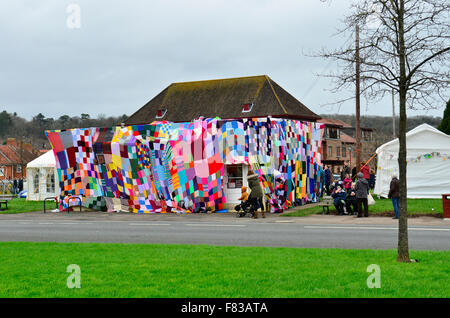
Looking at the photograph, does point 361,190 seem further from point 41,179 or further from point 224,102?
point 224,102

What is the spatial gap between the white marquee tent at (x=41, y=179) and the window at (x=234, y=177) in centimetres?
1485

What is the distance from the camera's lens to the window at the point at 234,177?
83.5 ft

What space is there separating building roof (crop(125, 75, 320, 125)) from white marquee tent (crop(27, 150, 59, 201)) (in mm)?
30462

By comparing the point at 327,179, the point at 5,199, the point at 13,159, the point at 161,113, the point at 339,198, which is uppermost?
the point at 161,113

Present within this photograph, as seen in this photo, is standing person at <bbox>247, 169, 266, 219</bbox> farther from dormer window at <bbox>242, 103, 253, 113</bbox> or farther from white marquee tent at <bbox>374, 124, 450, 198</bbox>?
dormer window at <bbox>242, 103, 253, 113</bbox>

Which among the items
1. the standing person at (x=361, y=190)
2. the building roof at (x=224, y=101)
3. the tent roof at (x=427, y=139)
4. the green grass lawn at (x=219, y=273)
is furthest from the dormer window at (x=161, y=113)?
the green grass lawn at (x=219, y=273)

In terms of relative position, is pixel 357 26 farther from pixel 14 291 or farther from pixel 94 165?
pixel 94 165

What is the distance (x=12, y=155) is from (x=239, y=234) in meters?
90.6

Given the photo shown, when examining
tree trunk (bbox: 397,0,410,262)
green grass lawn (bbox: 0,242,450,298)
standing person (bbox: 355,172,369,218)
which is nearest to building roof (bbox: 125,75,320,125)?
standing person (bbox: 355,172,369,218)

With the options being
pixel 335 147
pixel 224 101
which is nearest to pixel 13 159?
pixel 224 101

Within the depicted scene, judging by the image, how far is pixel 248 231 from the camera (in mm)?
16781

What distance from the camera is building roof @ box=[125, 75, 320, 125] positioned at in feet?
211
